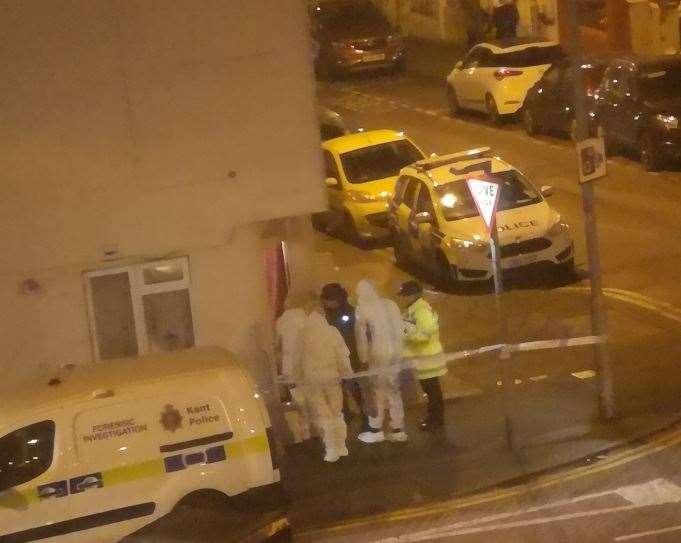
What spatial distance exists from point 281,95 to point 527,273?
22.0ft

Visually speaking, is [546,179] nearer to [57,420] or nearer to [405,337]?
[405,337]

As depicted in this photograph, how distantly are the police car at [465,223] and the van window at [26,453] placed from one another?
970 cm

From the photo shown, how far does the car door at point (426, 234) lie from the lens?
19688mm

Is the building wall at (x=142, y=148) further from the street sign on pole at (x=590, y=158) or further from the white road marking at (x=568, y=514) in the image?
the white road marking at (x=568, y=514)

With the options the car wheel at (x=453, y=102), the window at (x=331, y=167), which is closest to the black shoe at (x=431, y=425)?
the window at (x=331, y=167)

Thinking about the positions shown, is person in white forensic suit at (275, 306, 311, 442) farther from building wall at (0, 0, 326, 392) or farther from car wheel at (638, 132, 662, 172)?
car wheel at (638, 132, 662, 172)

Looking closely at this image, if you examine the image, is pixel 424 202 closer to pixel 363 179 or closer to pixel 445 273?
pixel 445 273

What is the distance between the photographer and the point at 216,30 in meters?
13.7

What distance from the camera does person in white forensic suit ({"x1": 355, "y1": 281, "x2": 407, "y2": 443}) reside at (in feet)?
45.3

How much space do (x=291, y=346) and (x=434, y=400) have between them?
156cm

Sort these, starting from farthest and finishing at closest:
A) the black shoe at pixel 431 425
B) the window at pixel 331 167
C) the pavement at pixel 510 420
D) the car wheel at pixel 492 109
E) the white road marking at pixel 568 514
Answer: the car wheel at pixel 492 109 → the window at pixel 331 167 → the black shoe at pixel 431 425 → the pavement at pixel 510 420 → the white road marking at pixel 568 514

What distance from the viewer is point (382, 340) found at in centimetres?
1382

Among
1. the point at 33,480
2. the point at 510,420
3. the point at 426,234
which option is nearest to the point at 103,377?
the point at 33,480

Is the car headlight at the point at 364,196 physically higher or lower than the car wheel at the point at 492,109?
lower
